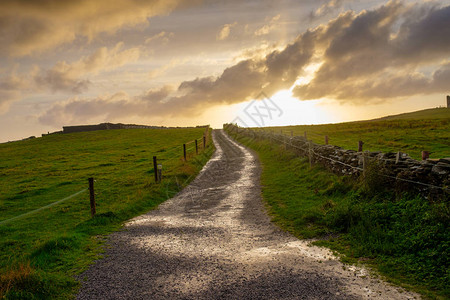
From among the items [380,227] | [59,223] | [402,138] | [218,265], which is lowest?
[59,223]

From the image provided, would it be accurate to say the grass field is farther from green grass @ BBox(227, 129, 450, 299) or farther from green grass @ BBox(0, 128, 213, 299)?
green grass @ BBox(0, 128, 213, 299)

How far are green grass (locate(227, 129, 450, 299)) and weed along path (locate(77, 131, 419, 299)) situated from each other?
2.02 feet

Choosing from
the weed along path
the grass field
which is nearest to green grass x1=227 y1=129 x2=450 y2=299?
the weed along path

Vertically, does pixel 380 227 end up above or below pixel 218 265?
above

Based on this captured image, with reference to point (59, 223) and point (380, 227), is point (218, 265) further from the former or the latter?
point (59, 223)

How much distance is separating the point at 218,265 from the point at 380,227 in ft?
15.1

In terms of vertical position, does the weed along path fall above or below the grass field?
below

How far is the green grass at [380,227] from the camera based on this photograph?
256 inches

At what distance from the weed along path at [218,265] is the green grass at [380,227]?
0.62 m

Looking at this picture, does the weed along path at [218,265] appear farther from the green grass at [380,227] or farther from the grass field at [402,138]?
the grass field at [402,138]

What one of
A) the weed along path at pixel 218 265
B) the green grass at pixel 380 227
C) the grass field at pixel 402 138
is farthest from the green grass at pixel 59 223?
the grass field at pixel 402 138

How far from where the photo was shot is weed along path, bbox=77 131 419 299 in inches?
235

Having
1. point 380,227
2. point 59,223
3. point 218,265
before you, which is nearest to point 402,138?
point 380,227

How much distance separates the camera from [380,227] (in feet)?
27.9
